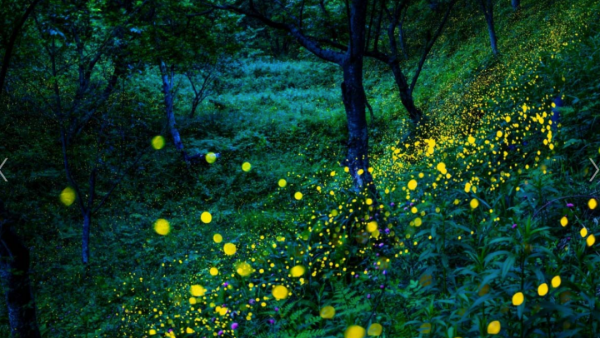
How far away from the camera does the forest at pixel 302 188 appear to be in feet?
10.3

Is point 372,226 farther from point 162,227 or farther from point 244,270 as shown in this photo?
point 162,227

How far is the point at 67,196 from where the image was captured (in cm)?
1003

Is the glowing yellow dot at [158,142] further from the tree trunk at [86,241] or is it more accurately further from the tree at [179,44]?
the tree trunk at [86,241]

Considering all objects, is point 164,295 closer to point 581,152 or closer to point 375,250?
point 375,250

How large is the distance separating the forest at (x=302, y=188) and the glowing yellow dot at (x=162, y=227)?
0.07 m

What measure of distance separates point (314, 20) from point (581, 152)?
578 cm

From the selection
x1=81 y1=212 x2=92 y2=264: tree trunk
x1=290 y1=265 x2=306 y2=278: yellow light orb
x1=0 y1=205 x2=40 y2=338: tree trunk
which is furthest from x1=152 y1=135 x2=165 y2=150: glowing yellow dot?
x1=290 y1=265 x2=306 y2=278: yellow light orb

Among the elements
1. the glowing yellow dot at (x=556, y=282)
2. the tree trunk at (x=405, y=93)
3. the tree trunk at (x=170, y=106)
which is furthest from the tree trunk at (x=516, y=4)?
the glowing yellow dot at (x=556, y=282)

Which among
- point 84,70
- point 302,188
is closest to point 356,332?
point 84,70

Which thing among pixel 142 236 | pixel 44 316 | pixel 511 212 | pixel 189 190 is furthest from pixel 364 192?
pixel 189 190

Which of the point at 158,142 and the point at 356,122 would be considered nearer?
the point at 356,122

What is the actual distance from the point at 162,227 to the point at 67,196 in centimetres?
253

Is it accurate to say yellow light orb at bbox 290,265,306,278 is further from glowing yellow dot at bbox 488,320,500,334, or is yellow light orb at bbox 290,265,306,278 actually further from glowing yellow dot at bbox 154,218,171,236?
glowing yellow dot at bbox 154,218,171,236

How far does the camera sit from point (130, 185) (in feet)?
37.6
